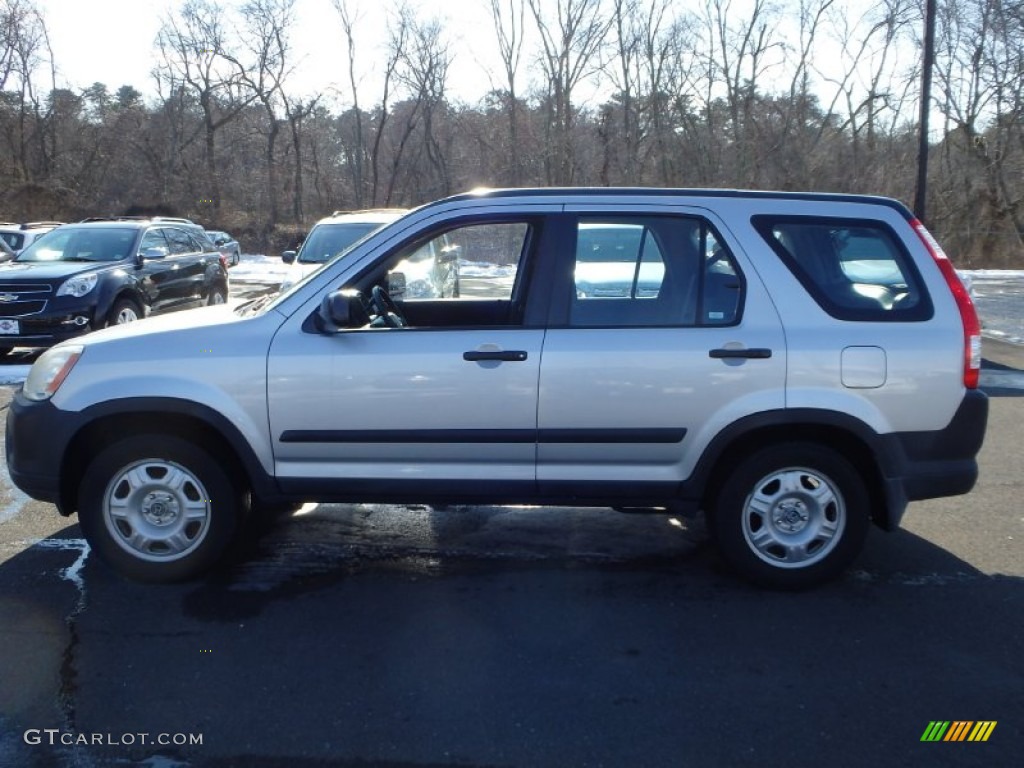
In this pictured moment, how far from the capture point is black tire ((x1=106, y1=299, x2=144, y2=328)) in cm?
1143

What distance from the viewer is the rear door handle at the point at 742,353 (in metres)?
4.34

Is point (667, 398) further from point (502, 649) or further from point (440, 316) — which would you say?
point (440, 316)

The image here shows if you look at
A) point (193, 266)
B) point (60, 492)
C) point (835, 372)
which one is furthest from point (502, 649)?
point (193, 266)

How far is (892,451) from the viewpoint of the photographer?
441 centimetres

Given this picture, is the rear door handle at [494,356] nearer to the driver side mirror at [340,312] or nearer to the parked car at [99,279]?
the driver side mirror at [340,312]

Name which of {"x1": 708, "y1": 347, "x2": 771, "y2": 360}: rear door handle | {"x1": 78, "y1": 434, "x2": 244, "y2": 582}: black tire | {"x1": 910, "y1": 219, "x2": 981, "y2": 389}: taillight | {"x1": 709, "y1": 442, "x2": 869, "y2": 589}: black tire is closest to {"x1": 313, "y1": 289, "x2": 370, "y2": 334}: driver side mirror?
{"x1": 78, "y1": 434, "x2": 244, "y2": 582}: black tire

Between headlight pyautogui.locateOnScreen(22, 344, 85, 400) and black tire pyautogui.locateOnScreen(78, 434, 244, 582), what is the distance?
1.30 feet

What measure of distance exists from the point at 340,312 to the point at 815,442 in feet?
7.67

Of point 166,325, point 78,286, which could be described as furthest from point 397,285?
point 78,286

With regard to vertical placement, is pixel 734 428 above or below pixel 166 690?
above

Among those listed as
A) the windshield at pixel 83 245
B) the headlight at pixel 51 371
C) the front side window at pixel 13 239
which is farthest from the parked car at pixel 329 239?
the front side window at pixel 13 239

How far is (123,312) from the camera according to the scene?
38.6ft

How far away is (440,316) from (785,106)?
3854 cm

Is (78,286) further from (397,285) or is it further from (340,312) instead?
(340,312)
